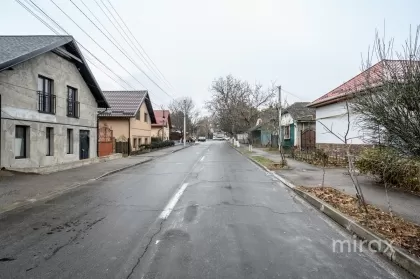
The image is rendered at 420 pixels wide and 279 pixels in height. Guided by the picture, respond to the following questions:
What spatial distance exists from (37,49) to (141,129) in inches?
805

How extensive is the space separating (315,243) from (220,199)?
3.57m

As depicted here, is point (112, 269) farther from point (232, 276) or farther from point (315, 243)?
point (315, 243)

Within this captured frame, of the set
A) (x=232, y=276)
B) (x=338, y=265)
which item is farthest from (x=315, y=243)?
(x=232, y=276)

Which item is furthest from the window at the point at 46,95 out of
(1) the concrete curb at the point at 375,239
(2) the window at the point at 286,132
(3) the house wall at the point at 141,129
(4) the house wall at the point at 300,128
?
(2) the window at the point at 286,132

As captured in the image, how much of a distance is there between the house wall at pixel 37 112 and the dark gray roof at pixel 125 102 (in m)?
8.99

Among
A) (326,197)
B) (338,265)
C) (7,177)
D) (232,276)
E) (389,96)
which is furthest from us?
(7,177)

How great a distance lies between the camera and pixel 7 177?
38.2 ft

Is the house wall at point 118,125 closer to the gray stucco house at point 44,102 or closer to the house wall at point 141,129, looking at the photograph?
the house wall at point 141,129

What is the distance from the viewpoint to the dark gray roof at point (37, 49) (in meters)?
12.3

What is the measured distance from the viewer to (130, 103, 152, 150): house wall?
101ft

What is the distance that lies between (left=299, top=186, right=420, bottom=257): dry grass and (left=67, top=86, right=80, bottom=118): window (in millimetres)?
15811

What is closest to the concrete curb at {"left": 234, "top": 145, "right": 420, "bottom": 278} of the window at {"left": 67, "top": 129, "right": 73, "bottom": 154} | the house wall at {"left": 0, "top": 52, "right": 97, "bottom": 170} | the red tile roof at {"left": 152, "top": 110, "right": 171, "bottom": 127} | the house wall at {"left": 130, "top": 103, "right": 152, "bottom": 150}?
the house wall at {"left": 0, "top": 52, "right": 97, "bottom": 170}

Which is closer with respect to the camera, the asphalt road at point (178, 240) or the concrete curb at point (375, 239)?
the asphalt road at point (178, 240)

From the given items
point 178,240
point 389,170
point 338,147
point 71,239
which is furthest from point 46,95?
point 338,147
